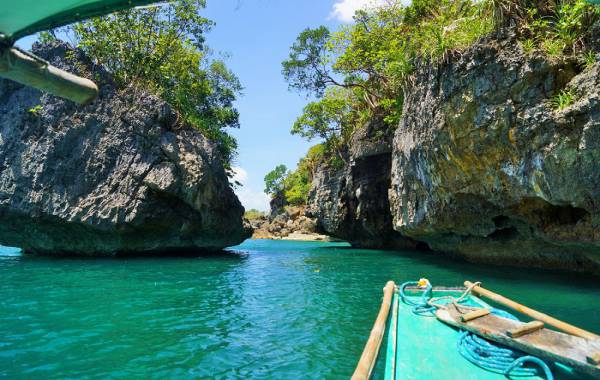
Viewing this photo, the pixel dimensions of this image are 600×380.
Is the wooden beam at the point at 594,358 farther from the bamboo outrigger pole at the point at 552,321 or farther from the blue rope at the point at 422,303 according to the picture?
the blue rope at the point at 422,303

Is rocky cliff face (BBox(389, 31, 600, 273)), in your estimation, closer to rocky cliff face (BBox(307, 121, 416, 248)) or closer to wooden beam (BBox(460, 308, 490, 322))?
wooden beam (BBox(460, 308, 490, 322))

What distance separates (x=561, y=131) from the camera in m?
10.6

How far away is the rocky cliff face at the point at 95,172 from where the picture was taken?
20.5 m

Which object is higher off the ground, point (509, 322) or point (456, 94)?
point (456, 94)

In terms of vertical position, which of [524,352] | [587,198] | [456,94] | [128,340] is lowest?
[128,340]

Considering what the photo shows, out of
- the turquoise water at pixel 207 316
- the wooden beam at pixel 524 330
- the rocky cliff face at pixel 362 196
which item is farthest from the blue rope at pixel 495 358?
the rocky cliff face at pixel 362 196

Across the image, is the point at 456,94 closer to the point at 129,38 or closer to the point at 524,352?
the point at 524,352

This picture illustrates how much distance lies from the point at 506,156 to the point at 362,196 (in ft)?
59.1

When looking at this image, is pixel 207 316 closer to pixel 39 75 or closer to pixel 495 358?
pixel 495 358

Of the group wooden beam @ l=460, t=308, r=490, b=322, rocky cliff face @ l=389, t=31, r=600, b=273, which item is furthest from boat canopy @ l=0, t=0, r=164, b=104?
rocky cliff face @ l=389, t=31, r=600, b=273

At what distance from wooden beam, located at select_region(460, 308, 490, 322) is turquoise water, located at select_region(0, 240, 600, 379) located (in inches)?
73.4

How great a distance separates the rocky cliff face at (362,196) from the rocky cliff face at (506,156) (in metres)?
9.05

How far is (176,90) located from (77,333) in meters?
21.7

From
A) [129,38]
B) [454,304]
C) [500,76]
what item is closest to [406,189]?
[500,76]
